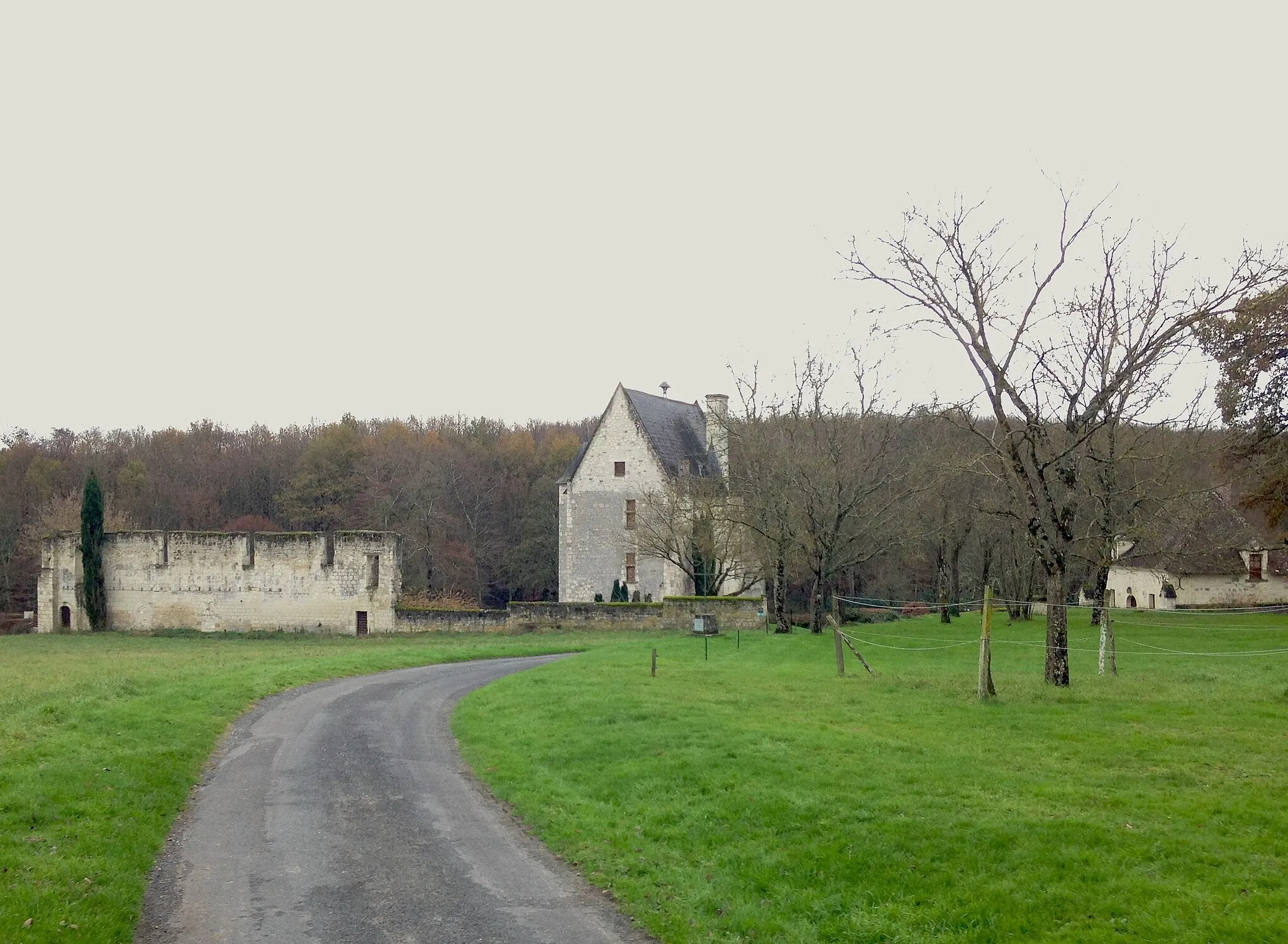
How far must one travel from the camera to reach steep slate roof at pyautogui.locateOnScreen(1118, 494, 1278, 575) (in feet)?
120

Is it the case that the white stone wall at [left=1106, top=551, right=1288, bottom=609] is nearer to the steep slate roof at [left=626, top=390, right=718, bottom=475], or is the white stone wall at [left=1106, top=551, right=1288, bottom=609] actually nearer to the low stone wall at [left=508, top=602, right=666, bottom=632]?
the steep slate roof at [left=626, top=390, right=718, bottom=475]

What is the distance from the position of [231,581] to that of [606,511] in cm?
1731

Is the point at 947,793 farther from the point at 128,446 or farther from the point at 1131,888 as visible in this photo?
the point at 128,446

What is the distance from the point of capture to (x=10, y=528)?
224 ft

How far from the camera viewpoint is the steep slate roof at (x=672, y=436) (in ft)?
161

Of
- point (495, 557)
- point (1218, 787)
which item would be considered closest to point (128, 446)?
point (495, 557)

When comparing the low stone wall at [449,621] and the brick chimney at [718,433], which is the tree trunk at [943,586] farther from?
the low stone wall at [449,621]

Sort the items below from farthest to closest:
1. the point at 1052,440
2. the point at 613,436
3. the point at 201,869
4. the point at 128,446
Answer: the point at 128,446
the point at 613,436
the point at 1052,440
the point at 201,869

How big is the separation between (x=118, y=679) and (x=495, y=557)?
50140mm

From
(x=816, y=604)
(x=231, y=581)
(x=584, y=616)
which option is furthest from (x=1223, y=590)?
(x=231, y=581)

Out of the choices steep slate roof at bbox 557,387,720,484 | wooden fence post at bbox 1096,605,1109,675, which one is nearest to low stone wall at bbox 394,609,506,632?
steep slate roof at bbox 557,387,720,484

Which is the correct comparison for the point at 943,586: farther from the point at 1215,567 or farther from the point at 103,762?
the point at 103,762

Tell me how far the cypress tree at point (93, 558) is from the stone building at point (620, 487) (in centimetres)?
2090

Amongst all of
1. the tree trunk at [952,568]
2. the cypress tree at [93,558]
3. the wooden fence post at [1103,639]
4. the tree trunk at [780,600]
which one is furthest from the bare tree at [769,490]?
the cypress tree at [93,558]
